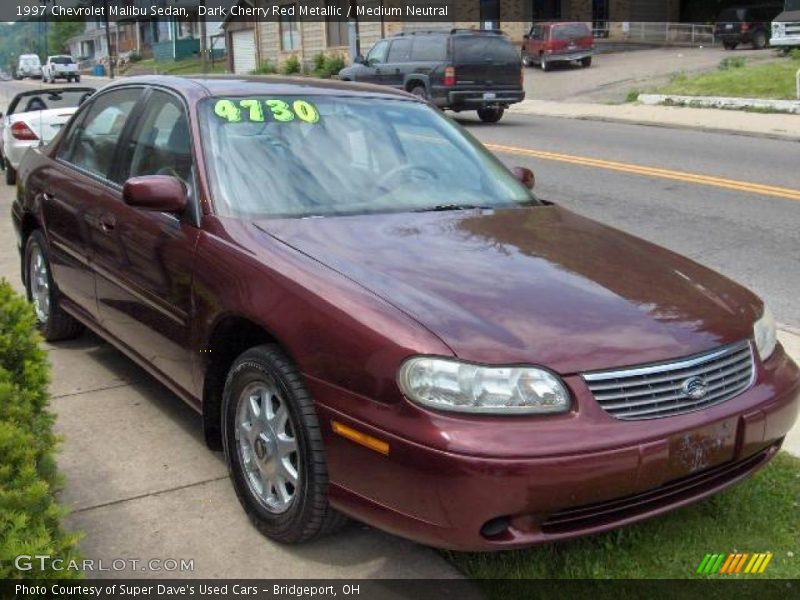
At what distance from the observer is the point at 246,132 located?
4023mm

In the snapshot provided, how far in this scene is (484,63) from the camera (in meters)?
19.8

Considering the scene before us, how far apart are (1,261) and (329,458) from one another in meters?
6.49

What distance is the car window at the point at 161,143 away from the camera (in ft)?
13.4

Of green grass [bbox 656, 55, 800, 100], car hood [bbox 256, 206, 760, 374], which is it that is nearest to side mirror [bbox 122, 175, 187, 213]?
car hood [bbox 256, 206, 760, 374]

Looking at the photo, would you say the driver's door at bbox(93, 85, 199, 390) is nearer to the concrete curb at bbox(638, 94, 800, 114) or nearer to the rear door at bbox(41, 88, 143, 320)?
the rear door at bbox(41, 88, 143, 320)

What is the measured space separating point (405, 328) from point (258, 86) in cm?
203

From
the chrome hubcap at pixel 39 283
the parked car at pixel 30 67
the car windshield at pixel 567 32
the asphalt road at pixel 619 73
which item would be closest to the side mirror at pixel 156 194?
the chrome hubcap at pixel 39 283

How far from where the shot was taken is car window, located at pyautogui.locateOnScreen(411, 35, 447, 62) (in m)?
19.9

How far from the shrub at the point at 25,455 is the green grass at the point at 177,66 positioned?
175ft

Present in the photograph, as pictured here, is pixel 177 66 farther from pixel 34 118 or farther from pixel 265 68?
pixel 34 118

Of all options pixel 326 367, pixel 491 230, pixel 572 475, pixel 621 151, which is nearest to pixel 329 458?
pixel 326 367

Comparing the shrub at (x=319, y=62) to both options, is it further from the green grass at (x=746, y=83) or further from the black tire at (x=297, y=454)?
the black tire at (x=297, y=454)

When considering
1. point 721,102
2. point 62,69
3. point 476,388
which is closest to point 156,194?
point 476,388

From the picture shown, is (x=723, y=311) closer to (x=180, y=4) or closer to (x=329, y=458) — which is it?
(x=329, y=458)
